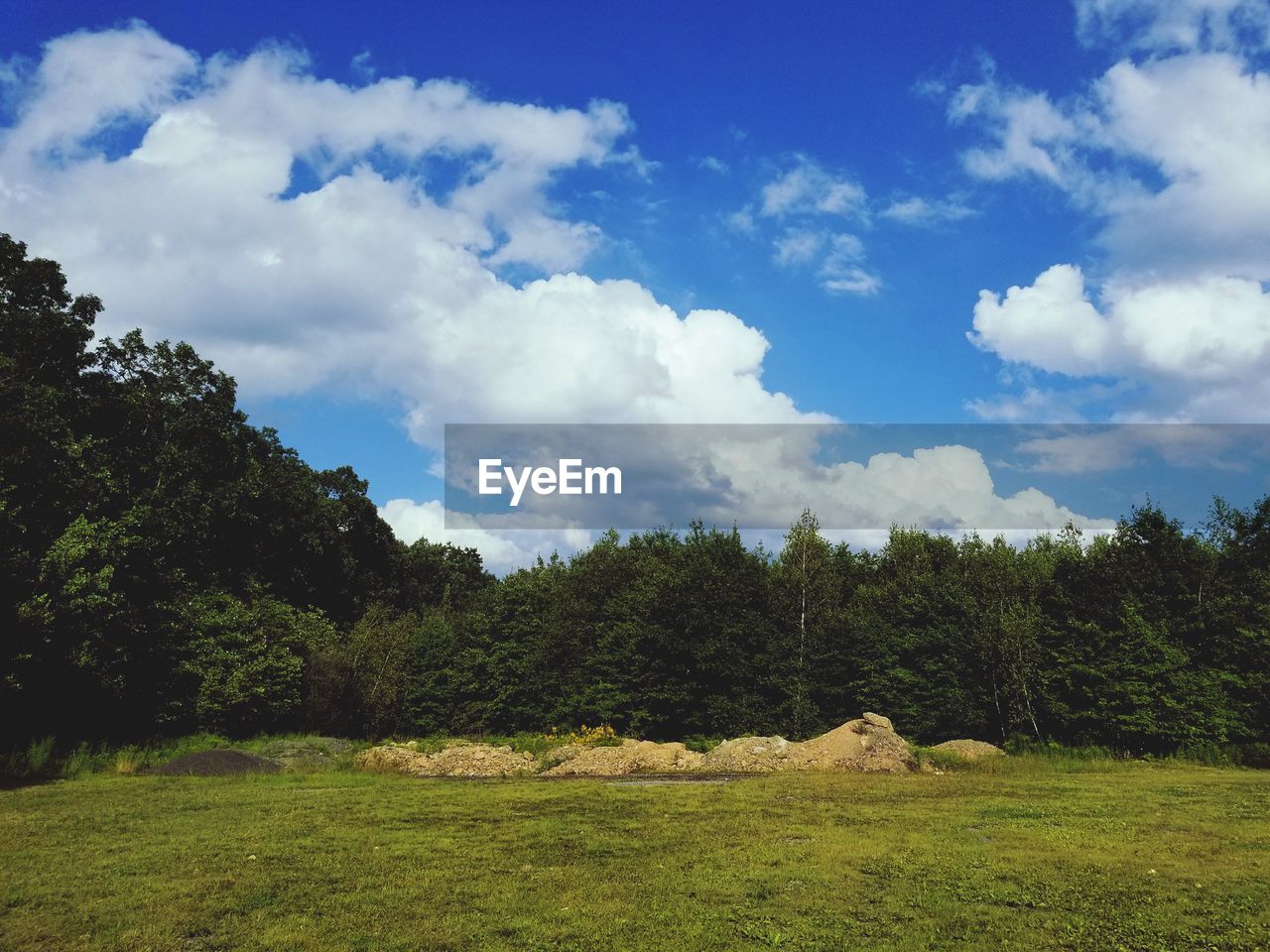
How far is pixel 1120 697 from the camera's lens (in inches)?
1286

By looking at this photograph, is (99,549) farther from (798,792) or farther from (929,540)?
(929,540)

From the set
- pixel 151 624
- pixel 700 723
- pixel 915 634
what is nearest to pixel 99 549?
pixel 151 624

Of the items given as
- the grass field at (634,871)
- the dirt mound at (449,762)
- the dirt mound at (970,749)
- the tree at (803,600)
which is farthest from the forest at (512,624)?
the grass field at (634,871)

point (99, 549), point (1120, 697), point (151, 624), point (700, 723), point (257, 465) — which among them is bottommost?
point (700, 723)

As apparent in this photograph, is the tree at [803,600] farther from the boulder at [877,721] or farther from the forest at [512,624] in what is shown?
the boulder at [877,721]

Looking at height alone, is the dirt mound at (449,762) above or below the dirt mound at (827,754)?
below

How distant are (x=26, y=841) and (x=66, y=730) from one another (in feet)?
70.0

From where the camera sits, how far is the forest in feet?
97.2

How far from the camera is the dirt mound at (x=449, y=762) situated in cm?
3081

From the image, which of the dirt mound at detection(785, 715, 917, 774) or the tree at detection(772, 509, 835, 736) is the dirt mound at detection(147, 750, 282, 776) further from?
the tree at detection(772, 509, 835, 736)

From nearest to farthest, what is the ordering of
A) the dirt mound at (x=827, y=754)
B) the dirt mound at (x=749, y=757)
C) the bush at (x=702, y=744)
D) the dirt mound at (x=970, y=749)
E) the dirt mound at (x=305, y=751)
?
the dirt mound at (x=827, y=754), the dirt mound at (x=749, y=757), the dirt mound at (x=970, y=749), the dirt mound at (x=305, y=751), the bush at (x=702, y=744)

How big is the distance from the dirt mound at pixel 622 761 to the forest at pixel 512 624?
7.86 metres

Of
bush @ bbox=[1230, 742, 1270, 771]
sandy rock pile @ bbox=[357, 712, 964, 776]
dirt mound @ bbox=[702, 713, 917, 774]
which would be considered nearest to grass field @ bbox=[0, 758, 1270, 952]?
dirt mound @ bbox=[702, 713, 917, 774]

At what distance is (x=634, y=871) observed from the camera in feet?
39.5
